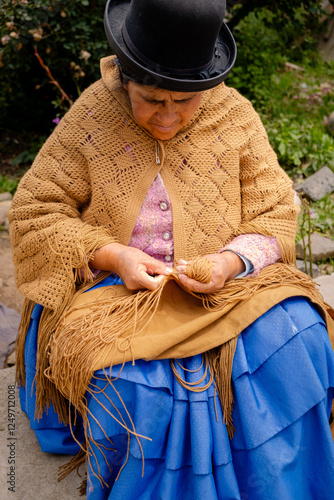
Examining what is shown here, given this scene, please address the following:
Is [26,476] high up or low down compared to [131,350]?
down

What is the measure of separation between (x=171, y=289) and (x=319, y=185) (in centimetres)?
229

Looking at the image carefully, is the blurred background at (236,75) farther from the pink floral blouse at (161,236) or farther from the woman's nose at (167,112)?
the woman's nose at (167,112)

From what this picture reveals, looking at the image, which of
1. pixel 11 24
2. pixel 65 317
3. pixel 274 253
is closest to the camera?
pixel 65 317

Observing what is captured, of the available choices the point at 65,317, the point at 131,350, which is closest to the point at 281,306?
the point at 131,350

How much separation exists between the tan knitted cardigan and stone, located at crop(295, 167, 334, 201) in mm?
1726

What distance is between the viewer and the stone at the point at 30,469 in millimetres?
1880

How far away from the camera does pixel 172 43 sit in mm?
1464

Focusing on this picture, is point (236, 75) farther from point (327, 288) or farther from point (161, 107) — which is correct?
point (161, 107)

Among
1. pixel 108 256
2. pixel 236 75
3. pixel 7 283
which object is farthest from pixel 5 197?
pixel 108 256

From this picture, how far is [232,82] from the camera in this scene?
4316 millimetres

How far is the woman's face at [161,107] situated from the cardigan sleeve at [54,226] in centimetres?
31

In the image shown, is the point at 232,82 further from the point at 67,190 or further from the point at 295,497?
the point at 295,497

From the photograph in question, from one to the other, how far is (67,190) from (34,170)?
16cm

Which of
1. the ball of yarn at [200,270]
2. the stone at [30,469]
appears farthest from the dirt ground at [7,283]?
the ball of yarn at [200,270]
